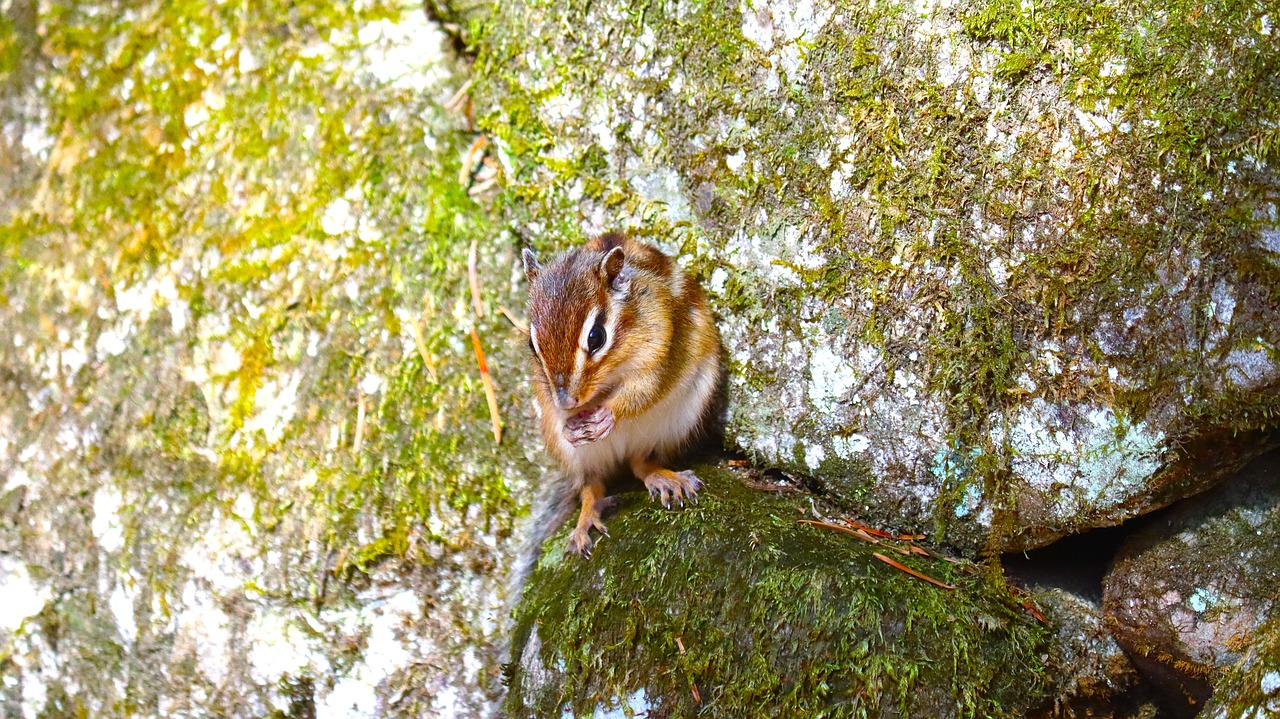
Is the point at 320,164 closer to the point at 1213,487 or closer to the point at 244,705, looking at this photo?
the point at 244,705

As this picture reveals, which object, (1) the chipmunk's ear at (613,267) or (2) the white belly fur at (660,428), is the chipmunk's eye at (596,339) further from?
(2) the white belly fur at (660,428)

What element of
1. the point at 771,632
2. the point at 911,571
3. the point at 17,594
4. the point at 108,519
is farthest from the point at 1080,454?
the point at 17,594

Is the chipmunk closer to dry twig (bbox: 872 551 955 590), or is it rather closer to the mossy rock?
the mossy rock

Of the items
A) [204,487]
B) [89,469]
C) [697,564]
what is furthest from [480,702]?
[89,469]

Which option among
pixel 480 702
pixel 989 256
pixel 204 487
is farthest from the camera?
pixel 204 487

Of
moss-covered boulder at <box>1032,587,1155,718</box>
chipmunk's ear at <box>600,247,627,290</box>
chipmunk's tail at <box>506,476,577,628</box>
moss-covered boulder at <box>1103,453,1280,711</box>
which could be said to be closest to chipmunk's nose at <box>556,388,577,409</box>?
chipmunk's ear at <box>600,247,627,290</box>

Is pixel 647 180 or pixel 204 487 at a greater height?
pixel 647 180
